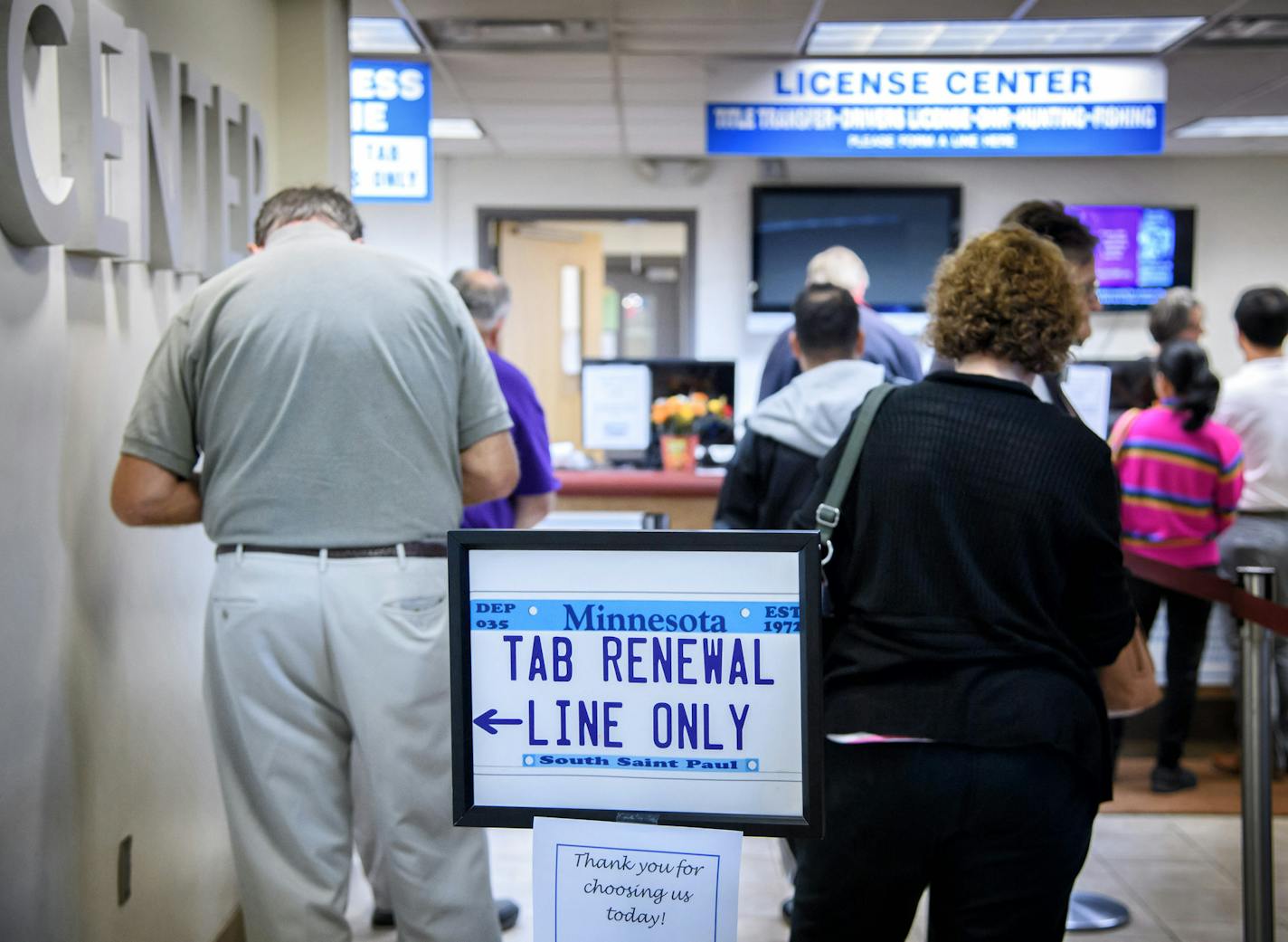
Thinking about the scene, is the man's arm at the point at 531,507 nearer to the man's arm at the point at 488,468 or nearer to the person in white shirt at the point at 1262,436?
the man's arm at the point at 488,468

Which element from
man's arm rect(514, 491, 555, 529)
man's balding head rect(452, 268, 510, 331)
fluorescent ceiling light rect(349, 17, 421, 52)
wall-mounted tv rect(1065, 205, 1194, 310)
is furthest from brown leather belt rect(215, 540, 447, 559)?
wall-mounted tv rect(1065, 205, 1194, 310)

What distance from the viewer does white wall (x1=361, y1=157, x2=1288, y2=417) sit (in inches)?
310

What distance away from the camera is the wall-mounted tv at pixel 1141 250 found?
775cm

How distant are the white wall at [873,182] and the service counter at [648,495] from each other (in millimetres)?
3693

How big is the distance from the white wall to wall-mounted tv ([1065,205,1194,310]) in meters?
0.15

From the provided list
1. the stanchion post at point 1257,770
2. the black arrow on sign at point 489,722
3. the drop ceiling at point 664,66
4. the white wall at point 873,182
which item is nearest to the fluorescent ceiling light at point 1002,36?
the drop ceiling at point 664,66

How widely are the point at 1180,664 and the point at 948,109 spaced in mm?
2072

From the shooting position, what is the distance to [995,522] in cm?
157

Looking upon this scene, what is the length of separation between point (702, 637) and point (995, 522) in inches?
17.8

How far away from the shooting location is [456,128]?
23.0 ft

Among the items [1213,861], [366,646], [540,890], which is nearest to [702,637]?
[540,890]

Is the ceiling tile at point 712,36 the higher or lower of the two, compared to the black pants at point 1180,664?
higher

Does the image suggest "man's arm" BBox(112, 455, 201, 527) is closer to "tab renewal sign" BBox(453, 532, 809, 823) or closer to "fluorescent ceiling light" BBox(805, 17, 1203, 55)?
"tab renewal sign" BBox(453, 532, 809, 823)

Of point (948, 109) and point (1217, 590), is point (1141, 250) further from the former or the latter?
point (1217, 590)
